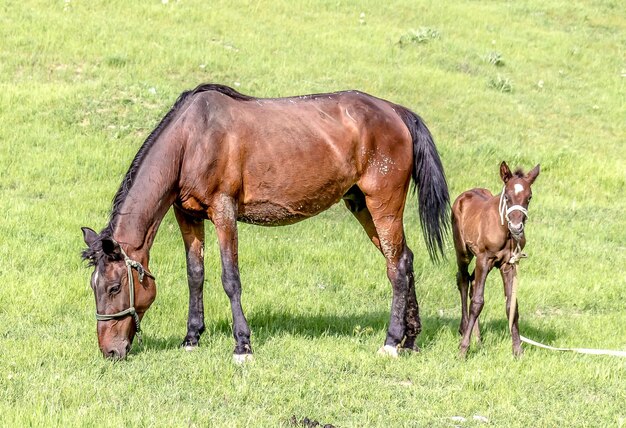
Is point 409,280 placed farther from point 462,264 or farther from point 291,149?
point 291,149

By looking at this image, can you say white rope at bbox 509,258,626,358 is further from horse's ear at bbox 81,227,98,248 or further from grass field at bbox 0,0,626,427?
horse's ear at bbox 81,227,98,248

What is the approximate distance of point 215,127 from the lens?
322 inches

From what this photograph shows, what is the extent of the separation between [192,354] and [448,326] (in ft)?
9.94

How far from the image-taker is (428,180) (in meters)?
9.19

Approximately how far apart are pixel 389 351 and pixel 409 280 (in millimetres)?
884

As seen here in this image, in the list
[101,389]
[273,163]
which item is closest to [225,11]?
[273,163]

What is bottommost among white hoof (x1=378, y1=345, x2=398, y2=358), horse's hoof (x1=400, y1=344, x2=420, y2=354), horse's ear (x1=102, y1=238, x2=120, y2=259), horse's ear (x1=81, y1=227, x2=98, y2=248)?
horse's hoof (x1=400, y1=344, x2=420, y2=354)

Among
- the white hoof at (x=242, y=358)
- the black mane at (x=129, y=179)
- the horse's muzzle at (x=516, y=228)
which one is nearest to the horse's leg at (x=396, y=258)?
the horse's muzzle at (x=516, y=228)

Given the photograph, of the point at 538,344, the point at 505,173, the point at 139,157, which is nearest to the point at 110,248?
the point at 139,157

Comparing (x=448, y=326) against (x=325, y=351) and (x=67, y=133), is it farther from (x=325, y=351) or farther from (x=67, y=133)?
(x=67, y=133)

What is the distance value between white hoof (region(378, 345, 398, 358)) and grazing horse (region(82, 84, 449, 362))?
1 centimetres

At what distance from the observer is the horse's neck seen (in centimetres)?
776

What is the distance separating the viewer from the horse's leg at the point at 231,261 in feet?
26.4

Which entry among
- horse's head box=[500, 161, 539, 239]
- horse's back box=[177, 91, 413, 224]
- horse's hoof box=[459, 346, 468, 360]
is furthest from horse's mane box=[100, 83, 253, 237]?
horse's hoof box=[459, 346, 468, 360]
